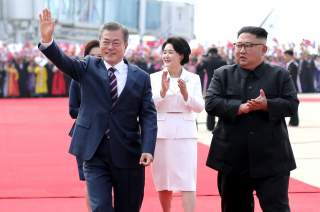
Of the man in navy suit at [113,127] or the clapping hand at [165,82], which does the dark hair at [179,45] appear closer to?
the clapping hand at [165,82]

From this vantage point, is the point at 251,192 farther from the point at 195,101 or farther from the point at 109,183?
the point at 195,101

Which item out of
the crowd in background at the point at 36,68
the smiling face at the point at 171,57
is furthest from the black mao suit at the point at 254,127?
the crowd in background at the point at 36,68

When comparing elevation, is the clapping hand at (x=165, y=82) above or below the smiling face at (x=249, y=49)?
below

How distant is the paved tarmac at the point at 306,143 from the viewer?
984cm

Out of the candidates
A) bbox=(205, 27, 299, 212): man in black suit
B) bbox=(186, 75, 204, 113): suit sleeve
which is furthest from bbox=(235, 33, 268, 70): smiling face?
bbox=(186, 75, 204, 113): suit sleeve

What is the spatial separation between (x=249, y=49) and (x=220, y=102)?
408mm

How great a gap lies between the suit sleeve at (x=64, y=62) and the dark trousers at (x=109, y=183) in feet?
1.59

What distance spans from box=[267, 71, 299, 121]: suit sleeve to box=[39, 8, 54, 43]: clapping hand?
4.89 feet

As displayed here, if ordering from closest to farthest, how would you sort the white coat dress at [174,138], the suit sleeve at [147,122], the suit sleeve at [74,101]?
the suit sleeve at [147,122] < the suit sleeve at [74,101] < the white coat dress at [174,138]

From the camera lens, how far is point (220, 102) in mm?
5637

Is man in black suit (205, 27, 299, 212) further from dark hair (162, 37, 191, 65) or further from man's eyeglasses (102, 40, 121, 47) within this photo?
dark hair (162, 37, 191, 65)

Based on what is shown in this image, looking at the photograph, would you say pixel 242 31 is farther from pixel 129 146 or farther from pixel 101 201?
pixel 101 201

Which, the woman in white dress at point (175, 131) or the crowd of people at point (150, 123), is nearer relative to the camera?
the crowd of people at point (150, 123)

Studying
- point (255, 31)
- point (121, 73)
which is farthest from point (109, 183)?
point (255, 31)
